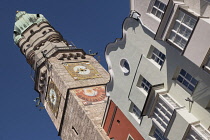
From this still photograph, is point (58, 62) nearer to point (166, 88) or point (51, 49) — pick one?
point (51, 49)

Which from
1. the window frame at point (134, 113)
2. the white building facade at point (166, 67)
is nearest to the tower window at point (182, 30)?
the white building facade at point (166, 67)

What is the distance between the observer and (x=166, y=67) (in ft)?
70.1

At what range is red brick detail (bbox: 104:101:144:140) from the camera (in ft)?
88.5

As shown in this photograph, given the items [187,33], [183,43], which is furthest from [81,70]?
[187,33]

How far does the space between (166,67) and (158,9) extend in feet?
14.0

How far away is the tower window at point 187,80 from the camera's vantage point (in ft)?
63.1

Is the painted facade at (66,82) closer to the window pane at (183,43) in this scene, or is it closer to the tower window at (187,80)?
the tower window at (187,80)

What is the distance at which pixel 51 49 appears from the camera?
170ft

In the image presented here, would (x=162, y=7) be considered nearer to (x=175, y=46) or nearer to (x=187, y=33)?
(x=175, y=46)

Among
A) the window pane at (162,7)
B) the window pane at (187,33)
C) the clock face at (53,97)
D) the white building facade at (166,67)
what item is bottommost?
the clock face at (53,97)

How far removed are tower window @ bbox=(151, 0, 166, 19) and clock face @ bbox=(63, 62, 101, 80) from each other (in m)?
26.2

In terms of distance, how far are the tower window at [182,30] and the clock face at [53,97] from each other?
29169mm

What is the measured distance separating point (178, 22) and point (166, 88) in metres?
5.55

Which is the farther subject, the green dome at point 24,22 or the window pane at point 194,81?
the green dome at point 24,22
